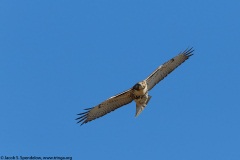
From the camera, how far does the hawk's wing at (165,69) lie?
14128 millimetres

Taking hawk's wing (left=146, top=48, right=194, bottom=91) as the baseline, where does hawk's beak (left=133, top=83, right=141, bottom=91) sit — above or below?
below

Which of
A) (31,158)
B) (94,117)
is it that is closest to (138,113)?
(94,117)

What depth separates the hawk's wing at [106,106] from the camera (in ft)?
45.8

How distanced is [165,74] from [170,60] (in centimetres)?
50

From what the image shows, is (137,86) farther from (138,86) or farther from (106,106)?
(106,106)

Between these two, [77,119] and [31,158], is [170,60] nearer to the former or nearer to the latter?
[77,119]

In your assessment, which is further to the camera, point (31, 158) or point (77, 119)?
point (77, 119)

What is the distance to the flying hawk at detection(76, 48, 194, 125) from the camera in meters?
13.6

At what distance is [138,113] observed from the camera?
1372cm

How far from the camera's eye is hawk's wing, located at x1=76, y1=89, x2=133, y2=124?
1395 centimetres

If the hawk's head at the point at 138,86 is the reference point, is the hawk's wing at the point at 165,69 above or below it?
above

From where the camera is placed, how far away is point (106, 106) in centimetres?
1423

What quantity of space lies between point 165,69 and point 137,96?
1543mm

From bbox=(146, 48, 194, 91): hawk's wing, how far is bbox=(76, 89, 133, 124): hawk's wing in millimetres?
886
